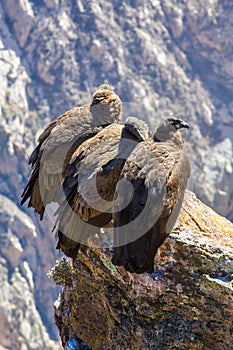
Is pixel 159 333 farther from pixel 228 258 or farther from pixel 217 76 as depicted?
pixel 217 76

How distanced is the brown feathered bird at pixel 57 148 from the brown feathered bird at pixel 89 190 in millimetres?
960

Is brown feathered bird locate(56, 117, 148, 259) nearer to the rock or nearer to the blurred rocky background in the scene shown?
the rock

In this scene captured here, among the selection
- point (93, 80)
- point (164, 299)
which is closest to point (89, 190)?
point (164, 299)

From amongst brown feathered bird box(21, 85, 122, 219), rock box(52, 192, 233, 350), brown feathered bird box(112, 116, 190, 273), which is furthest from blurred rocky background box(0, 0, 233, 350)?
brown feathered bird box(112, 116, 190, 273)

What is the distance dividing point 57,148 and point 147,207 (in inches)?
105

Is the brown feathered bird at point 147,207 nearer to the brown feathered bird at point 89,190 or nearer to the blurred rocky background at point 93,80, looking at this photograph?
the brown feathered bird at point 89,190

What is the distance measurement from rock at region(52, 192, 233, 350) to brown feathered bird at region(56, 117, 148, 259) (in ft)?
1.12

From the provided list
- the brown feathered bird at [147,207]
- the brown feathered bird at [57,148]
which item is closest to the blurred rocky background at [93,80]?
the brown feathered bird at [57,148]

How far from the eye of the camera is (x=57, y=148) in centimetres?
1016

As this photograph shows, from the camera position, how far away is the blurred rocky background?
74.6m

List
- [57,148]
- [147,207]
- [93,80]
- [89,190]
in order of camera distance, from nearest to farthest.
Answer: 1. [147,207]
2. [89,190]
3. [57,148]
4. [93,80]

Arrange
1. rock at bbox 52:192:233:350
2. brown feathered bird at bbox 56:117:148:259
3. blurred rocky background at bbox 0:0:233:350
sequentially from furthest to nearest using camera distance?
1. blurred rocky background at bbox 0:0:233:350
2. brown feathered bird at bbox 56:117:148:259
3. rock at bbox 52:192:233:350

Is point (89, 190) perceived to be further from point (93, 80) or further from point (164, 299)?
point (93, 80)

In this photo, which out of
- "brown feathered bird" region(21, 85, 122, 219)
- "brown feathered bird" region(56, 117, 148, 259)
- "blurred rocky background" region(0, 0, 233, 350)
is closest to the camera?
"brown feathered bird" region(56, 117, 148, 259)
